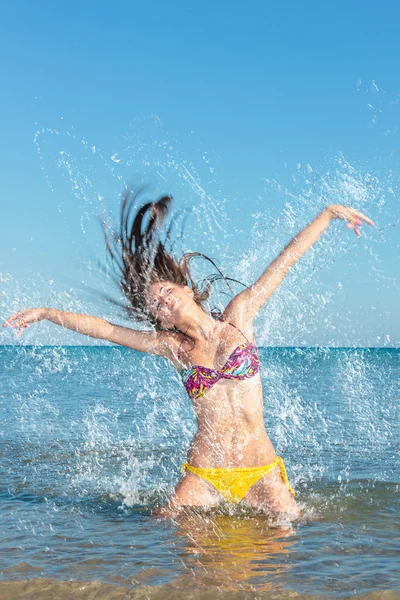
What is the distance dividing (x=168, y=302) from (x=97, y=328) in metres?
0.69

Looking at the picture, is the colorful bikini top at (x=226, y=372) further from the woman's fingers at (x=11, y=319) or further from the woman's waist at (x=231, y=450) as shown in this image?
the woman's fingers at (x=11, y=319)

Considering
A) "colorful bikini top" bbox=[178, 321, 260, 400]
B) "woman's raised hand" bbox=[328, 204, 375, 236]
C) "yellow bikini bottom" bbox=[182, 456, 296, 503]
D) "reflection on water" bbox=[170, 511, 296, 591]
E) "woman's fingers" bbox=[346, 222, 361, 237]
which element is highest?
"woman's raised hand" bbox=[328, 204, 375, 236]

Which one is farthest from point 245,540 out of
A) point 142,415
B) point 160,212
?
point 142,415

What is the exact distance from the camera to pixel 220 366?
18.1ft

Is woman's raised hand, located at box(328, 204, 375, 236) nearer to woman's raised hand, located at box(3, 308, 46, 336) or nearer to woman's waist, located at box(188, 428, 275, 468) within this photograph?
woman's waist, located at box(188, 428, 275, 468)

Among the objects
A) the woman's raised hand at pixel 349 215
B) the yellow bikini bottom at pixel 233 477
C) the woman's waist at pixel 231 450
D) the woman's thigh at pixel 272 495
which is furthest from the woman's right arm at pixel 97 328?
the woman's raised hand at pixel 349 215

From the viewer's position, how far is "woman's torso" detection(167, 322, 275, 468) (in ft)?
18.0

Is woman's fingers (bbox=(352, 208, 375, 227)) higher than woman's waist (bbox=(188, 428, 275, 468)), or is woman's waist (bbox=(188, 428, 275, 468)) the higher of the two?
woman's fingers (bbox=(352, 208, 375, 227))

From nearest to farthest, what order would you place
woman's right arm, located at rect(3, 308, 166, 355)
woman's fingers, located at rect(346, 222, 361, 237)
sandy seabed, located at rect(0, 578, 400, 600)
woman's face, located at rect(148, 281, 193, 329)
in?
sandy seabed, located at rect(0, 578, 400, 600), woman's face, located at rect(148, 281, 193, 329), woman's fingers, located at rect(346, 222, 361, 237), woman's right arm, located at rect(3, 308, 166, 355)

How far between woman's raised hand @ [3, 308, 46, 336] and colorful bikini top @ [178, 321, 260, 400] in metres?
1.41

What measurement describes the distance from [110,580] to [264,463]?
1.67 meters

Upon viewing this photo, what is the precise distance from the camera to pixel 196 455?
555 cm

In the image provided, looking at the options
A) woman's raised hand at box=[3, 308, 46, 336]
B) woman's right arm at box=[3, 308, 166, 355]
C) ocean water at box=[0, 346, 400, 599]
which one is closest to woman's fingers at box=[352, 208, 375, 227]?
woman's right arm at box=[3, 308, 166, 355]

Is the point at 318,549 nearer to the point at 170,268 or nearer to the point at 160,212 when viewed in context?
the point at 170,268
